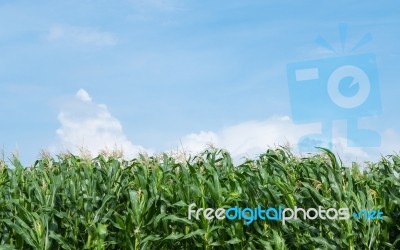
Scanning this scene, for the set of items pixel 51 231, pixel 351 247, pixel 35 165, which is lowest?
pixel 351 247

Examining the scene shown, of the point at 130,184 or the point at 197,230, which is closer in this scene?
the point at 197,230

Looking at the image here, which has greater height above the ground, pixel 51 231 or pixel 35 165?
pixel 35 165

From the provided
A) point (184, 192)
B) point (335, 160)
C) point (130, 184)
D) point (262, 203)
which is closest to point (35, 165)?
point (130, 184)

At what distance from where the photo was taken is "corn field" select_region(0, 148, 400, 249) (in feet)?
20.6

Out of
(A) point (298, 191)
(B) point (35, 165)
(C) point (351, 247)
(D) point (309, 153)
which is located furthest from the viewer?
(B) point (35, 165)

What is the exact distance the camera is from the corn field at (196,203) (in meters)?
6.28

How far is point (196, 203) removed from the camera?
21.1 ft

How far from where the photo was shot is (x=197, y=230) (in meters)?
6.21

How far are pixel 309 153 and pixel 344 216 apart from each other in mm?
1262

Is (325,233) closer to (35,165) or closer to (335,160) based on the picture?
(335,160)

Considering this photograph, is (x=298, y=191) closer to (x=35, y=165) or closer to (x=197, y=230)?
(x=197, y=230)

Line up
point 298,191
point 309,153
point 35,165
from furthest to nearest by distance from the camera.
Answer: point 35,165 < point 309,153 < point 298,191

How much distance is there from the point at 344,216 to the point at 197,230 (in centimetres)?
147

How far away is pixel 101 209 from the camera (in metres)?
6.58
